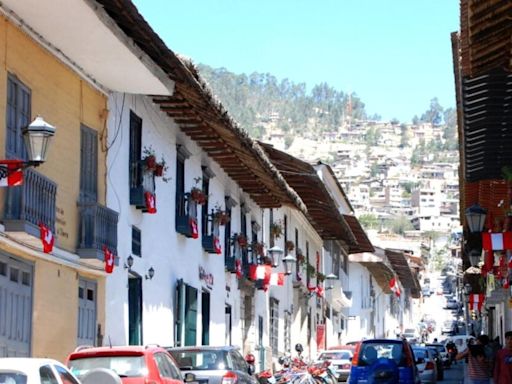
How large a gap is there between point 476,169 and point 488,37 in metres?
8.68

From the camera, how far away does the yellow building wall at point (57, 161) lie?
18.8 metres

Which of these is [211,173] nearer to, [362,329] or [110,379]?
[110,379]

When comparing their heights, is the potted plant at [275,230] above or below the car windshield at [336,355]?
above

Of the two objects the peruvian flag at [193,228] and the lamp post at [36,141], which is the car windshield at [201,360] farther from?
the peruvian flag at [193,228]

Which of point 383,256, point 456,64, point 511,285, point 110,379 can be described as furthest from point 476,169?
point 383,256

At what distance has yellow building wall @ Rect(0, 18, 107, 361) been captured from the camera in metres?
18.8

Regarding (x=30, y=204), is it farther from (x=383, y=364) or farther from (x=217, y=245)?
(x=217, y=245)

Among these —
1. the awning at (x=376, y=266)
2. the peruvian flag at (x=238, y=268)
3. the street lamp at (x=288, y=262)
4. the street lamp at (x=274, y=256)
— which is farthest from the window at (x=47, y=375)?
the awning at (x=376, y=266)

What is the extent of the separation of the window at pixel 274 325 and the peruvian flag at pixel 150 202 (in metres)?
17.6

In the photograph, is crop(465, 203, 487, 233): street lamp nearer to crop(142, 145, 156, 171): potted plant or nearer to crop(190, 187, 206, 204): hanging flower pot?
crop(142, 145, 156, 171): potted plant

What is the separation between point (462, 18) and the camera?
52.1 ft

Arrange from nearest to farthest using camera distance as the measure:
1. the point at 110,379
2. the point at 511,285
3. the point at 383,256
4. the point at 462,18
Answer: the point at 110,379
the point at 462,18
the point at 511,285
the point at 383,256

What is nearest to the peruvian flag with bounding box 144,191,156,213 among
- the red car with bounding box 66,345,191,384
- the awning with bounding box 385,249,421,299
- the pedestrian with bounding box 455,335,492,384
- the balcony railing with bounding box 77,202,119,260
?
the balcony railing with bounding box 77,202,119,260

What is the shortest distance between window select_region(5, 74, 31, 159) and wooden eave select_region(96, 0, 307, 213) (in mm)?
1709
